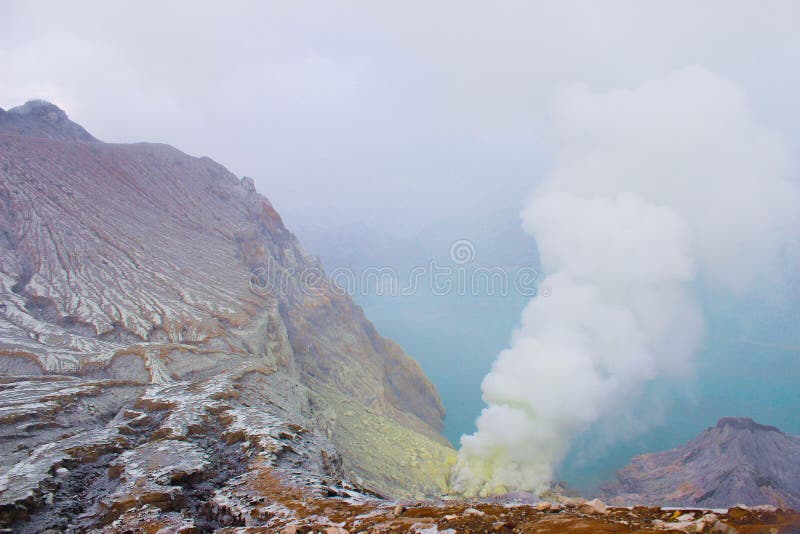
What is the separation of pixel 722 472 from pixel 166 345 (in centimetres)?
8126

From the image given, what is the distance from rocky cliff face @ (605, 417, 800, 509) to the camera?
5772cm

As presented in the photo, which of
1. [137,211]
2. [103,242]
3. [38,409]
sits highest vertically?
[137,211]

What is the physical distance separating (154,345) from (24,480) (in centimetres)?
2367

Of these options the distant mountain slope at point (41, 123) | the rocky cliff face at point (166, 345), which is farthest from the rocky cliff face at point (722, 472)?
the distant mountain slope at point (41, 123)

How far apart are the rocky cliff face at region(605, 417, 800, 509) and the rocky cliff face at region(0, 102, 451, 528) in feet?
115

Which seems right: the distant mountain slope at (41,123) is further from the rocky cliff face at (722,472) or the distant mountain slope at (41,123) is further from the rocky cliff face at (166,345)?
the rocky cliff face at (722,472)

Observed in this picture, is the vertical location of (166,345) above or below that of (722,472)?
above

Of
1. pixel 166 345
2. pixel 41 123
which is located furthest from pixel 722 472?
pixel 41 123

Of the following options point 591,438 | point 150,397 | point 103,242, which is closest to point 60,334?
point 150,397

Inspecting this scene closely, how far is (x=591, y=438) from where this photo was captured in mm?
92188

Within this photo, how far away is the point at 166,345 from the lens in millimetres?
33625

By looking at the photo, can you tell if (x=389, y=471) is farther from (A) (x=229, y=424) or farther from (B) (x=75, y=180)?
(B) (x=75, y=180)

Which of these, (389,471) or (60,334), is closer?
(60,334)

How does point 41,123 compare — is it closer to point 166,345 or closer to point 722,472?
point 166,345
